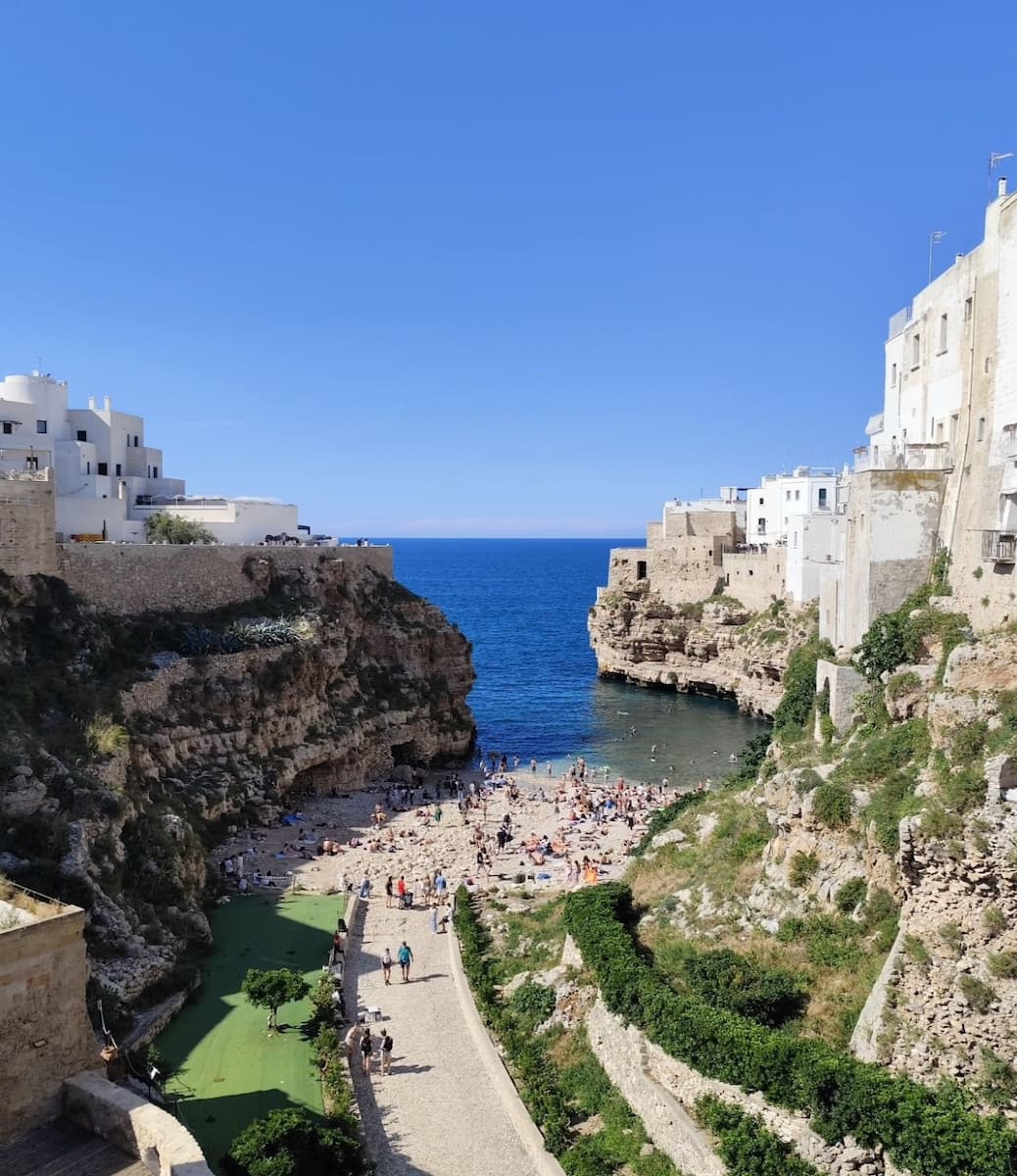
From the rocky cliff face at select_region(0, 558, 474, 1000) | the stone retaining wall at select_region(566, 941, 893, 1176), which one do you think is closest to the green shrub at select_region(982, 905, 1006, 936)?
the stone retaining wall at select_region(566, 941, 893, 1176)

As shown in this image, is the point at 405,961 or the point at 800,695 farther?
the point at 800,695

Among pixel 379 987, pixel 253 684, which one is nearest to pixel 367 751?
pixel 253 684

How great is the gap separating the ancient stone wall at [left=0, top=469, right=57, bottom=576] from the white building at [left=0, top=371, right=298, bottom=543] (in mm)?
5146

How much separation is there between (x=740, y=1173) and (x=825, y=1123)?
116cm

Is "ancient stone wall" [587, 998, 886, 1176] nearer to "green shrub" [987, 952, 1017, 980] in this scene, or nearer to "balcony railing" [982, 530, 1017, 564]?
"green shrub" [987, 952, 1017, 980]

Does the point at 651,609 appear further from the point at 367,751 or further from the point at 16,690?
the point at 16,690

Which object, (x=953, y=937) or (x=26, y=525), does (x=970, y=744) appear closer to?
(x=953, y=937)

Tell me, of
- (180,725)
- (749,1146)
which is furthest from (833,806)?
(180,725)

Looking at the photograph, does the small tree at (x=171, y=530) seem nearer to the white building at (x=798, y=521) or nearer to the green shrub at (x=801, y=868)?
the white building at (x=798, y=521)

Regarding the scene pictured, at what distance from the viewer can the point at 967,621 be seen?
57.9ft

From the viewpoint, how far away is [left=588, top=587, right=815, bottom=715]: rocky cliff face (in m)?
47.7

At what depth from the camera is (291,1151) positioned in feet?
40.3

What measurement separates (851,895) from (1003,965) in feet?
10.7

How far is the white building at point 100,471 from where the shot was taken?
121 feet
